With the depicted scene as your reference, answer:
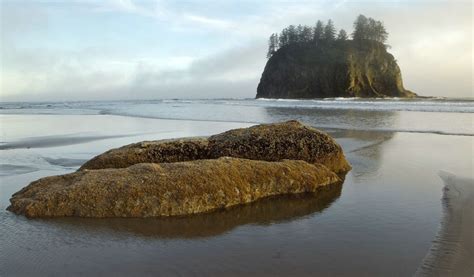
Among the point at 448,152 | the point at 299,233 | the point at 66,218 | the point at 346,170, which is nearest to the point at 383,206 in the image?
the point at 299,233

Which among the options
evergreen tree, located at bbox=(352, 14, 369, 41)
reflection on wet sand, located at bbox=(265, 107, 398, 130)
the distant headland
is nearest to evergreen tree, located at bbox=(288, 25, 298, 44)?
the distant headland

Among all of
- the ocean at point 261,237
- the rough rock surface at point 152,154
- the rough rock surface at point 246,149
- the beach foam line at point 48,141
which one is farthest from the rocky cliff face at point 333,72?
the ocean at point 261,237

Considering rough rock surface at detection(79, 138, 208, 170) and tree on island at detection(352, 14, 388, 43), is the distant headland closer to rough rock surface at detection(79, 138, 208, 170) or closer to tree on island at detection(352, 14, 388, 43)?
tree on island at detection(352, 14, 388, 43)

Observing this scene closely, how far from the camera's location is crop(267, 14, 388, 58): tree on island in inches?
3959

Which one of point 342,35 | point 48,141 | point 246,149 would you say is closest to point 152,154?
point 246,149

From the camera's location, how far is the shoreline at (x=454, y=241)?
14.1ft

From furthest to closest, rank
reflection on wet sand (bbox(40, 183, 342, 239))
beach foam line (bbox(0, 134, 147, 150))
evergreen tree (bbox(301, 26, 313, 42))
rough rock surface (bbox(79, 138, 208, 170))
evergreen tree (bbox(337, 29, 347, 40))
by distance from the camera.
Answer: evergreen tree (bbox(301, 26, 313, 42)) < evergreen tree (bbox(337, 29, 347, 40)) < beach foam line (bbox(0, 134, 147, 150)) < rough rock surface (bbox(79, 138, 208, 170)) < reflection on wet sand (bbox(40, 183, 342, 239))

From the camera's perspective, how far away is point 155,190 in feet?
21.0

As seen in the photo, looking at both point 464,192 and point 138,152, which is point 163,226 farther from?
point 464,192

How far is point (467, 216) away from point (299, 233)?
2.55 metres

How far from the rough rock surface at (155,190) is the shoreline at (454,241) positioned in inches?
98.7

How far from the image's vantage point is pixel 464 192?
7438mm

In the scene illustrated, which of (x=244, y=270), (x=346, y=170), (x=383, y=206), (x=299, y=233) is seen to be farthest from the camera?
(x=346, y=170)

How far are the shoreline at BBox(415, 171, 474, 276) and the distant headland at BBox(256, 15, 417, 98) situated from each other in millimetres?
79545
